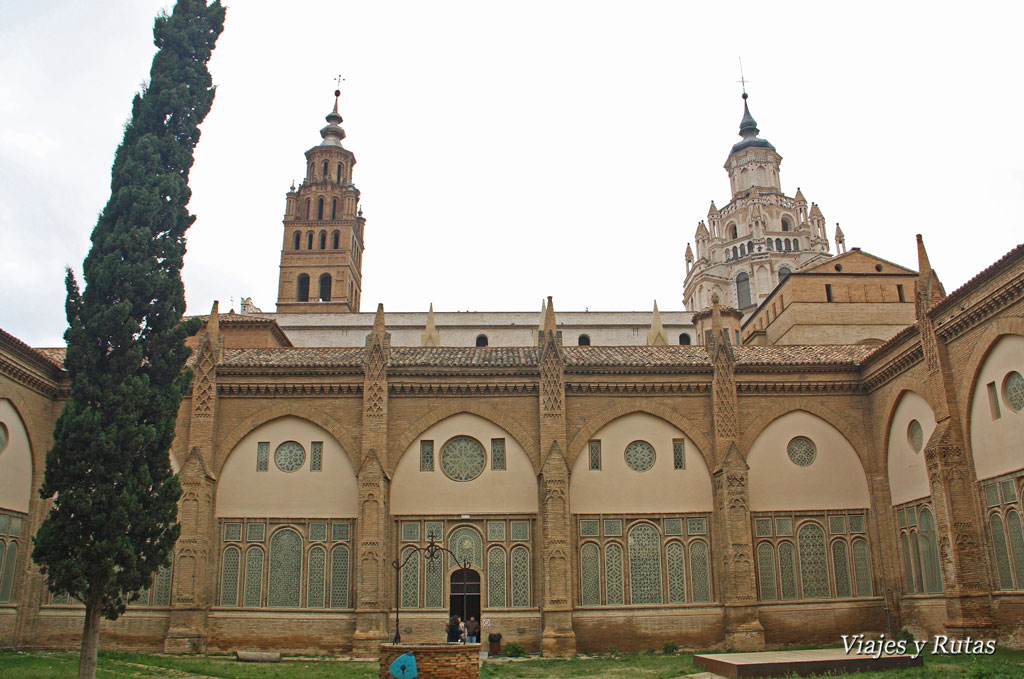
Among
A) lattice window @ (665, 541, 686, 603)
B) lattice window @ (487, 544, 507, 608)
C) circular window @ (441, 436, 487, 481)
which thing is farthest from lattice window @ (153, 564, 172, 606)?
lattice window @ (665, 541, 686, 603)

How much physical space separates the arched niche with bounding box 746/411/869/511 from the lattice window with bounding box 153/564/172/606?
→ 18.3 metres

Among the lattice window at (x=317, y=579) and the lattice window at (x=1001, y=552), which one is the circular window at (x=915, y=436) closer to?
the lattice window at (x=1001, y=552)

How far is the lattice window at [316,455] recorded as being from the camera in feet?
89.9

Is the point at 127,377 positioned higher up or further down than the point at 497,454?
higher up

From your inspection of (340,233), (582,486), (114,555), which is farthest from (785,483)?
(340,233)

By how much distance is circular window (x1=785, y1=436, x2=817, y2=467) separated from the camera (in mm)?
27906

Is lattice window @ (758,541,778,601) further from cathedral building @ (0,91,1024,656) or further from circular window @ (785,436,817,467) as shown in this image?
circular window @ (785,436,817,467)

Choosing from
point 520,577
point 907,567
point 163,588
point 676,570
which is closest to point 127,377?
point 163,588

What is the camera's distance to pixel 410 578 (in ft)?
87.0

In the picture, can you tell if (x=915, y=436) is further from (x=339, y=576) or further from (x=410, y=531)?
(x=339, y=576)

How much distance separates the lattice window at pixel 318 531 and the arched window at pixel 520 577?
594cm

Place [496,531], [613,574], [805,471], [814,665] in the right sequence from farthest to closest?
[805,471] → [496,531] → [613,574] → [814,665]

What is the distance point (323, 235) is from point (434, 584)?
46.3 metres

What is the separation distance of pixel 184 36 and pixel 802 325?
1084 inches
